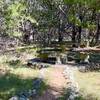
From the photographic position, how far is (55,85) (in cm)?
1681

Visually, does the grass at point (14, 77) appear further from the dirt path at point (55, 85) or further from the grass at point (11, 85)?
the dirt path at point (55, 85)

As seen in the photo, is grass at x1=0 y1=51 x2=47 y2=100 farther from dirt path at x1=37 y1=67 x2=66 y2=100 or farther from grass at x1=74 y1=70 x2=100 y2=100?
grass at x1=74 y1=70 x2=100 y2=100

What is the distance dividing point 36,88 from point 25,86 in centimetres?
87

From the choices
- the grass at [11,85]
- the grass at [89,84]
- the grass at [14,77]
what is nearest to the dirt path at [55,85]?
the grass at [14,77]

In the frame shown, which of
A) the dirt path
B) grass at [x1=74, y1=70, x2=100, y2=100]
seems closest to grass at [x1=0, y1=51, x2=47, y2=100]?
the dirt path

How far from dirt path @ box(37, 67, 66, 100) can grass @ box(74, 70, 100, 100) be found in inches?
37.1

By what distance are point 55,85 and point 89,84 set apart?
177 centimetres

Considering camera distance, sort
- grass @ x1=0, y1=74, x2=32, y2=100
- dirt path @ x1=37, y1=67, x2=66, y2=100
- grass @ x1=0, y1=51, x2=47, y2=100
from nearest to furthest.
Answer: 1. grass @ x1=0, y1=74, x2=32, y2=100
2. dirt path @ x1=37, y1=67, x2=66, y2=100
3. grass @ x1=0, y1=51, x2=47, y2=100

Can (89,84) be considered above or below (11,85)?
below

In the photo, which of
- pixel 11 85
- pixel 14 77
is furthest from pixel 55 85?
pixel 14 77

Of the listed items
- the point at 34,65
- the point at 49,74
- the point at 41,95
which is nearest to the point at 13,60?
the point at 34,65

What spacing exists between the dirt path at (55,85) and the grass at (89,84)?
0.94m

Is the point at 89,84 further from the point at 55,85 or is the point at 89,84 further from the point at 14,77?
the point at 14,77

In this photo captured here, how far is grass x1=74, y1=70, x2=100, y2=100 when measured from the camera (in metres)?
14.6
